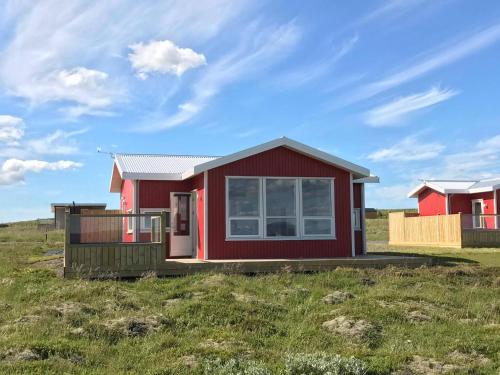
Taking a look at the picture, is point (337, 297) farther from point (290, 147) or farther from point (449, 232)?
point (449, 232)

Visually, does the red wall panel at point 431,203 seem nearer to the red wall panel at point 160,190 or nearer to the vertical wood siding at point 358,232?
the vertical wood siding at point 358,232

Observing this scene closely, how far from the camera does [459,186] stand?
3138 centimetres

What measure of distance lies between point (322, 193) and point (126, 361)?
10.6 metres

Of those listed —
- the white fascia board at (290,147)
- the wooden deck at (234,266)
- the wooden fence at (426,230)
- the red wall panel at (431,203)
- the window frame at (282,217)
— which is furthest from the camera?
the red wall panel at (431,203)

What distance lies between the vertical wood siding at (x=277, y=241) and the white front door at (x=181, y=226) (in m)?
2.24

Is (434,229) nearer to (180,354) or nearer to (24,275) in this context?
(24,275)

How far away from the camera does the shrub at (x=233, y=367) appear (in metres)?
6.42

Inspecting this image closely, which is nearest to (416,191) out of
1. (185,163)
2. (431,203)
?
(431,203)

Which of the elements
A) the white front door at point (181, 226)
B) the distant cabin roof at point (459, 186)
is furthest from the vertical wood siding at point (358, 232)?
the distant cabin roof at point (459, 186)

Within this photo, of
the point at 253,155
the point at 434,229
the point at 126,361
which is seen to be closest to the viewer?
the point at 126,361

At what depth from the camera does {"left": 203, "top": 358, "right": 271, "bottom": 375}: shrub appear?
6422mm

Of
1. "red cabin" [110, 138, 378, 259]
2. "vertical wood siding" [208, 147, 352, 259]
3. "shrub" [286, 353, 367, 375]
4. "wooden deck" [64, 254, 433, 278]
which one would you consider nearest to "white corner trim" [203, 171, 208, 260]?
"red cabin" [110, 138, 378, 259]

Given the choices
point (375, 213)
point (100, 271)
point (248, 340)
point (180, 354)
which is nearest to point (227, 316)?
point (248, 340)

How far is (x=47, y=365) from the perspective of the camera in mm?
6824
